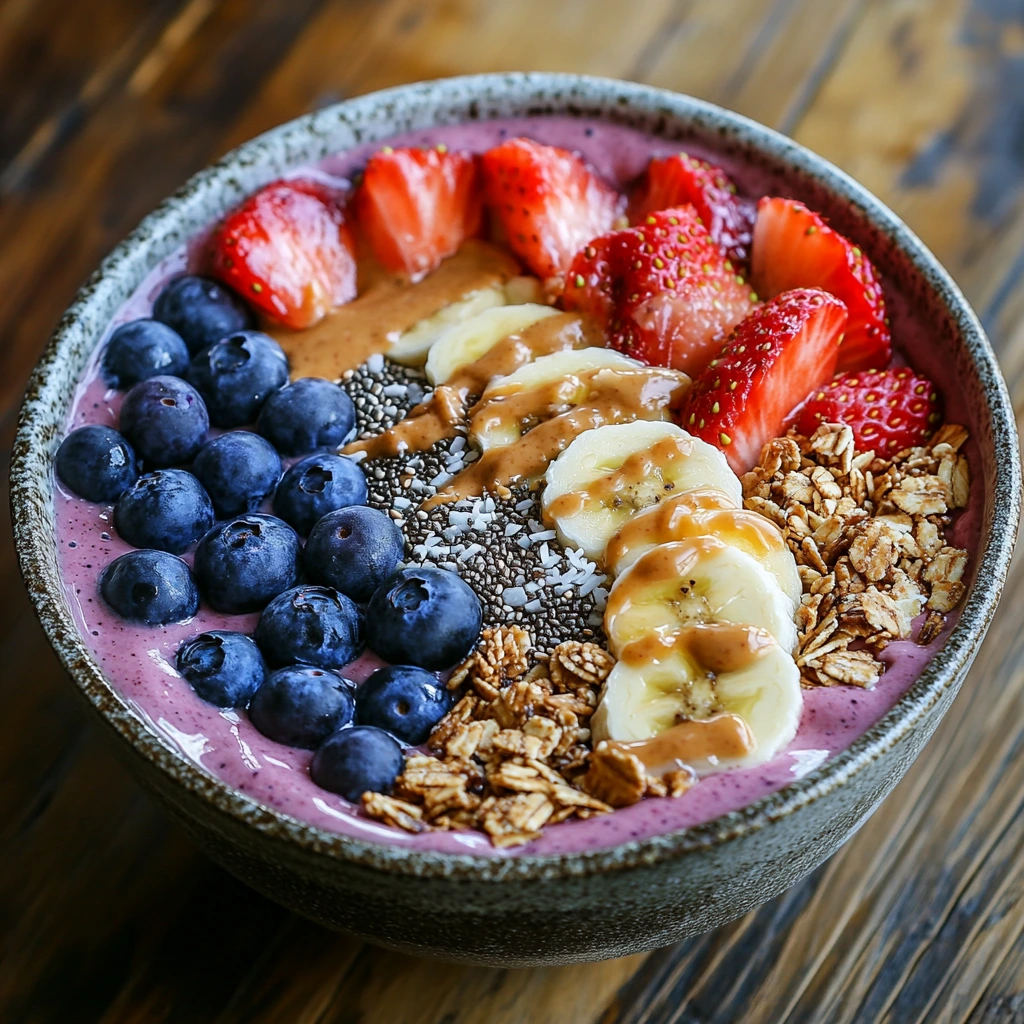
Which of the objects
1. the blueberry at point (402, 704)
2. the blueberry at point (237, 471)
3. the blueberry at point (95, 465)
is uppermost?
the blueberry at point (237, 471)

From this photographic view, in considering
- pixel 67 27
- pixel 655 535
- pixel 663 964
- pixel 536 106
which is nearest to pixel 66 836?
pixel 663 964

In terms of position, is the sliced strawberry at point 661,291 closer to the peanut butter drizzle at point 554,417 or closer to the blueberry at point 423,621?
the peanut butter drizzle at point 554,417

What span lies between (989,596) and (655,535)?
1.21 feet

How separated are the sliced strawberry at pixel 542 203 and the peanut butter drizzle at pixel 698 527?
48cm

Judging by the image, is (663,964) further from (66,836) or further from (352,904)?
(66,836)

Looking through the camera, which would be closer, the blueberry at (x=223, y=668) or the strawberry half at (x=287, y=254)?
the blueberry at (x=223, y=668)

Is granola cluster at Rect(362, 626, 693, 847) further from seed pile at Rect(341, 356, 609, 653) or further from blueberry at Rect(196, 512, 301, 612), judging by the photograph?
blueberry at Rect(196, 512, 301, 612)

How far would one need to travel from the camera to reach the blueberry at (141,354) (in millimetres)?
1635

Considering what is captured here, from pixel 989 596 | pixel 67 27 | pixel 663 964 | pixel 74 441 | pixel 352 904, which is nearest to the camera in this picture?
pixel 352 904

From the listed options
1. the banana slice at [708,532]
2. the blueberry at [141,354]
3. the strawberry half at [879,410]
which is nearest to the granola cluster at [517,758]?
the banana slice at [708,532]

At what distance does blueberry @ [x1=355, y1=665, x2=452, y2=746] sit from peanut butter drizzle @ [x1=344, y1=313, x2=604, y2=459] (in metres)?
0.35

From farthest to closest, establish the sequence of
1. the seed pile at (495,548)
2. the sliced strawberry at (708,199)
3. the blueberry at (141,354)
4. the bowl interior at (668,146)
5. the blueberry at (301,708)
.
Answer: the sliced strawberry at (708,199) → the blueberry at (141,354) → the seed pile at (495,548) → the blueberry at (301,708) → the bowl interior at (668,146)

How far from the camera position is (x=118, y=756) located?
1344 millimetres

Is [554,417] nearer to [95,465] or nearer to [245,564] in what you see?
[245,564]
